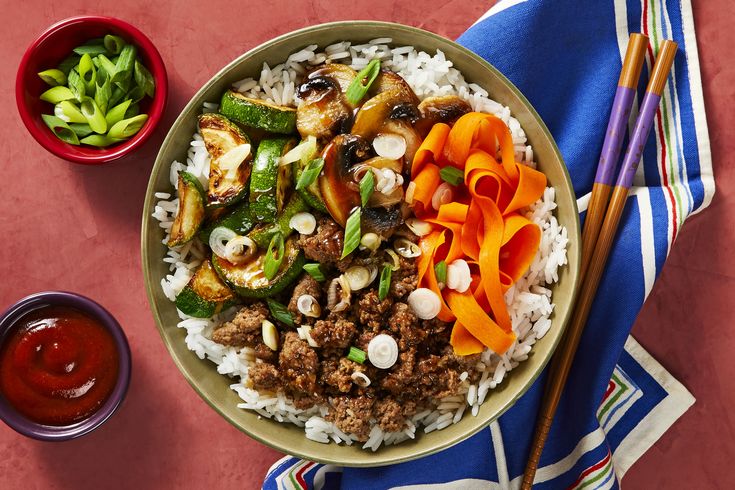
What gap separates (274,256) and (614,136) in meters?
1.56

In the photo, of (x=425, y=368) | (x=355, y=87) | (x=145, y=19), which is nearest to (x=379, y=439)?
(x=425, y=368)

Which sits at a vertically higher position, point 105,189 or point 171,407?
point 105,189

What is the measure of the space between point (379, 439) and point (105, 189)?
1683mm

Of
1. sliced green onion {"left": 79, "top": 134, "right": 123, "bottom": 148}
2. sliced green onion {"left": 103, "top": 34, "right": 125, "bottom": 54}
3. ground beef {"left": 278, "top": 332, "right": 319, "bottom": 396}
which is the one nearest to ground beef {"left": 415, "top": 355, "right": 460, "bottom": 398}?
ground beef {"left": 278, "top": 332, "right": 319, "bottom": 396}

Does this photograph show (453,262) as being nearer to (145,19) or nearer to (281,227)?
(281,227)

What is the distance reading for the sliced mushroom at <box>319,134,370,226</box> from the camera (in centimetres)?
268

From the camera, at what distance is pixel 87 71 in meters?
3.10

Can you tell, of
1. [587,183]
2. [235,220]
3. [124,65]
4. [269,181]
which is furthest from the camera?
[587,183]

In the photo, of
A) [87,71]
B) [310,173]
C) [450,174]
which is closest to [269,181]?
[310,173]

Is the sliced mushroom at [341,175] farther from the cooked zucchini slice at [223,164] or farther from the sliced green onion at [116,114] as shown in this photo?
the sliced green onion at [116,114]

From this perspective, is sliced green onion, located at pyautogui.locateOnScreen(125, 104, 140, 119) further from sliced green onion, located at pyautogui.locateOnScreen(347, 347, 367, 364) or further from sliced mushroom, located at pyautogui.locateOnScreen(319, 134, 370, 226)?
sliced green onion, located at pyautogui.locateOnScreen(347, 347, 367, 364)

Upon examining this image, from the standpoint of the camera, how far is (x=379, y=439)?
114 inches

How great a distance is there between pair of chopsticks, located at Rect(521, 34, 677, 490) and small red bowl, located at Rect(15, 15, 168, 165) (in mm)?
1920

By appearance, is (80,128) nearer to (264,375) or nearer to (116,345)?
(116,345)
